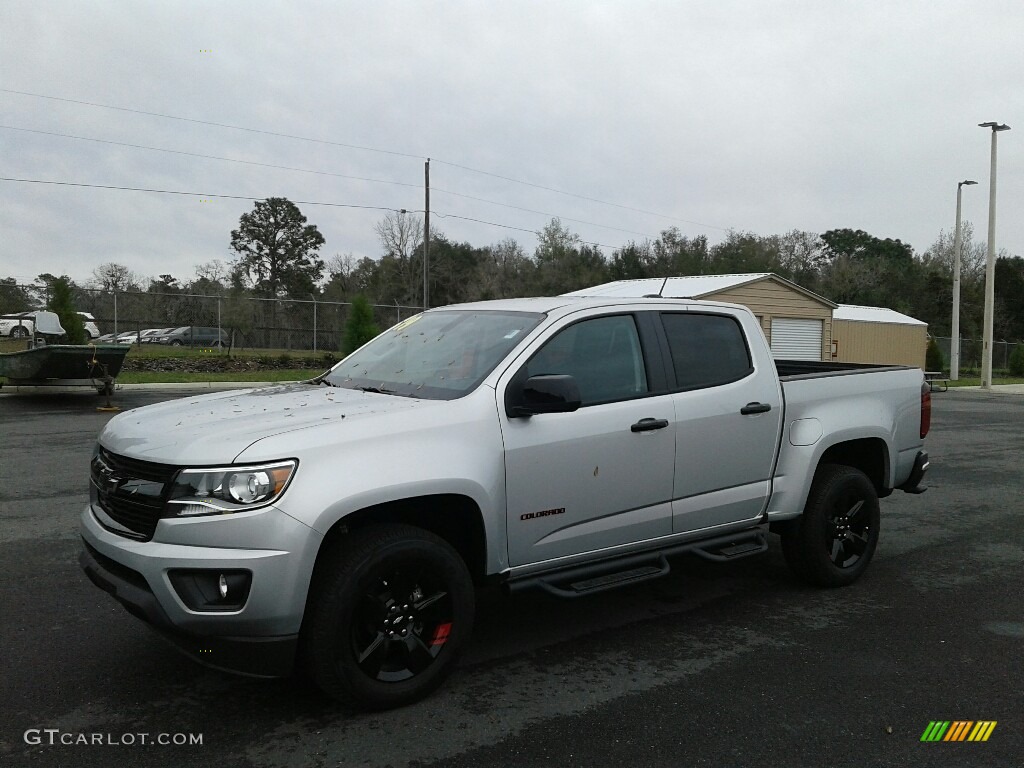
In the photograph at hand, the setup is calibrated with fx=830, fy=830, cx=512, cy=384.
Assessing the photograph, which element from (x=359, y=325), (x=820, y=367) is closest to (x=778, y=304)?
(x=359, y=325)

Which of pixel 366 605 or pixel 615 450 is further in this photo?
pixel 615 450

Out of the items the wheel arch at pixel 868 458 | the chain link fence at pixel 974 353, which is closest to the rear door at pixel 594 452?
the wheel arch at pixel 868 458

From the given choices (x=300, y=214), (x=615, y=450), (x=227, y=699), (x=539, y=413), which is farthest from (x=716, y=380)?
(x=300, y=214)

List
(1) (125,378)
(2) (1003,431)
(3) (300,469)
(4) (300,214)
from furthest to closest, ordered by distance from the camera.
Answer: (4) (300,214)
(1) (125,378)
(2) (1003,431)
(3) (300,469)

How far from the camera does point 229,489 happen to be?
130 inches

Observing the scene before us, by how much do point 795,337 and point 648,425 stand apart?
104ft

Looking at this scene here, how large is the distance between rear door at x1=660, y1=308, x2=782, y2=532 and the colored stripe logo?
5.06 ft

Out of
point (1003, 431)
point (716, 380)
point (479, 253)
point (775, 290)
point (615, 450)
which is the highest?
point (479, 253)

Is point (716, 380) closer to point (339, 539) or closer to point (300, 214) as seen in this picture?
point (339, 539)

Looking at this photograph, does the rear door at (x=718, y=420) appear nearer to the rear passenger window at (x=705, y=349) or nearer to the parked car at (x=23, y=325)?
the rear passenger window at (x=705, y=349)

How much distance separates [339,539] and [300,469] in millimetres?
391

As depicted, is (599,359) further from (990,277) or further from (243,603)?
(990,277)

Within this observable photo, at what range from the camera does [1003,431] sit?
1535 centimetres

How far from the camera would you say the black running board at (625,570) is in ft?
13.4
